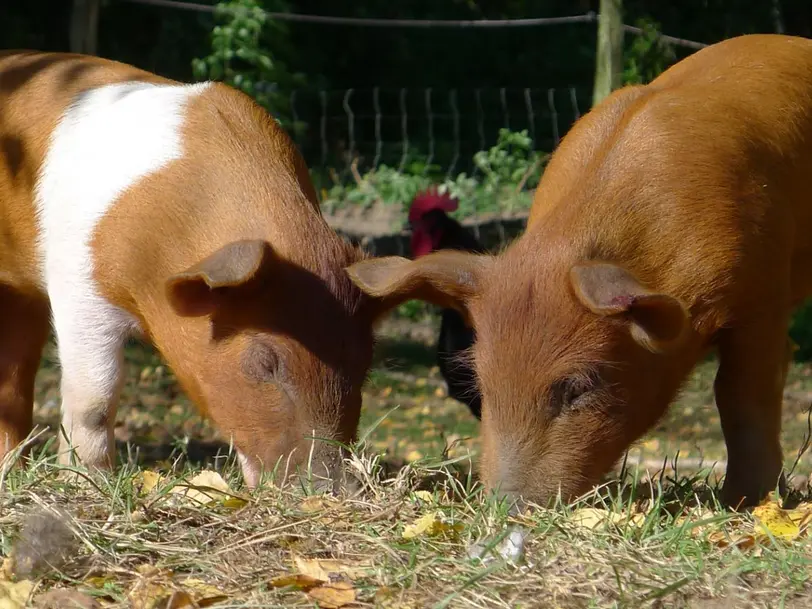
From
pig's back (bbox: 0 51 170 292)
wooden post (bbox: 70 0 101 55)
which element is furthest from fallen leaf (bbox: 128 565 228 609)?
wooden post (bbox: 70 0 101 55)

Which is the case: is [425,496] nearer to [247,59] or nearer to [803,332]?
[803,332]

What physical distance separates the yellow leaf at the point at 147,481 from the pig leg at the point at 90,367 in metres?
0.71

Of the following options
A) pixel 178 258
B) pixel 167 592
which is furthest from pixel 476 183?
pixel 167 592

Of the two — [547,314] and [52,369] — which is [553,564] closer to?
[547,314]

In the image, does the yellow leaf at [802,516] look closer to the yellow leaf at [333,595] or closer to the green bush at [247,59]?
the yellow leaf at [333,595]

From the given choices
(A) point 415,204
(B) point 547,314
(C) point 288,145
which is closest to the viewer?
(B) point 547,314

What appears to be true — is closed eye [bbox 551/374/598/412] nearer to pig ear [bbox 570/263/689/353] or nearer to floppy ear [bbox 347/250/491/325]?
pig ear [bbox 570/263/689/353]

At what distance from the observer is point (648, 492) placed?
5164 mm

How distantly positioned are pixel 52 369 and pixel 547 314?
5.67m

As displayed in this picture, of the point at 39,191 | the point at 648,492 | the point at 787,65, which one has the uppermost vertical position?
the point at 787,65

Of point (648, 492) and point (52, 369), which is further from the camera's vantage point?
point (52, 369)

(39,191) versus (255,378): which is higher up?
(39,191)

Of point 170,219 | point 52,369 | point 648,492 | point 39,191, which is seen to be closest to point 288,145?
point 170,219

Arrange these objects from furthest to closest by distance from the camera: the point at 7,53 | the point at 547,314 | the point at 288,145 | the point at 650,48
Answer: the point at 650,48 → the point at 7,53 → the point at 288,145 → the point at 547,314
